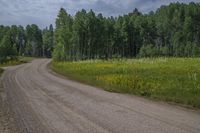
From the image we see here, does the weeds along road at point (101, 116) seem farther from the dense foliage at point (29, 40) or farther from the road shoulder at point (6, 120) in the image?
the dense foliage at point (29, 40)

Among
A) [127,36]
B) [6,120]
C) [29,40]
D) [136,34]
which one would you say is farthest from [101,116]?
[29,40]

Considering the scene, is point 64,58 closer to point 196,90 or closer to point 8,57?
point 8,57

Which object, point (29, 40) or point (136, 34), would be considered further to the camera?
point (29, 40)

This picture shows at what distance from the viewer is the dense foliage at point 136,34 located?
100188 mm

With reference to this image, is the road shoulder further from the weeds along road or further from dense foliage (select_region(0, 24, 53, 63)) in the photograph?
dense foliage (select_region(0, 24, 53, 63))

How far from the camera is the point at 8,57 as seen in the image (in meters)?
105

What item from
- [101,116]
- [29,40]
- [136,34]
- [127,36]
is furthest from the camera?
[29,40]

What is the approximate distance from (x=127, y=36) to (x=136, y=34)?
5249 millimetres

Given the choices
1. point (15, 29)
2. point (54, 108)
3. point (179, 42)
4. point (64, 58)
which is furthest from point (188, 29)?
point (54, 108)

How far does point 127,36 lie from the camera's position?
119 metres

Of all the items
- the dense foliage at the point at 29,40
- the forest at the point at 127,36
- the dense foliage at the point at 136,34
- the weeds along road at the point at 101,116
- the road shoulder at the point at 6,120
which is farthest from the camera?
the dense foliage at the point at 29,40

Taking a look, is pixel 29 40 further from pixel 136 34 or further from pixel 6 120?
pixel 6 120

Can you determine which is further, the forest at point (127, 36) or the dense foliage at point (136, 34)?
the dense foliage at point (136, 34)

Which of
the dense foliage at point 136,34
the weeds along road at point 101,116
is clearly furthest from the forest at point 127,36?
the weeds along road at point 101,116
